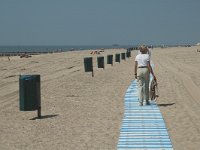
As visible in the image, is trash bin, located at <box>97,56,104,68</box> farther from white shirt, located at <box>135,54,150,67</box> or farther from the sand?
white shirt, located at <box>135,54,150,67</box>

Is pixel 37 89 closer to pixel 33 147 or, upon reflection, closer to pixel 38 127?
pixel 38 127

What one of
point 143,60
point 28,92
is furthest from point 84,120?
point 143,60

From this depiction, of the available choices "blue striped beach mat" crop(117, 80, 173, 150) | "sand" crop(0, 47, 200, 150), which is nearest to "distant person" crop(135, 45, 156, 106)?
"blue striped beach mat" crop(117, 80, 173, 150)

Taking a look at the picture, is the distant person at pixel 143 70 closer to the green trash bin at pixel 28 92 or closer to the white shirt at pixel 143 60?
the white shirt at pixel 143 60

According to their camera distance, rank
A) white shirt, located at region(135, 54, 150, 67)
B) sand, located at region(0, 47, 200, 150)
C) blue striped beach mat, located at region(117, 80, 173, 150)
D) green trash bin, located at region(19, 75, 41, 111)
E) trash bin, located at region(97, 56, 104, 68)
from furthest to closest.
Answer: trash bin, located at region(97, 56, 104, 68), white shirt, located at region(135, 54, 150, 67), green trash bin, located at region(19, 75, 41, 111), sand, located at region(0, 47, 200, 150), blue striped beach mat, located at region(117, 80, 173, 150)

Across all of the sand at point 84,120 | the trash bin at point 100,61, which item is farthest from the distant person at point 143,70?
the trash bin at point 100,61

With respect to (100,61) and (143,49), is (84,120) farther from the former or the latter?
(100,61)

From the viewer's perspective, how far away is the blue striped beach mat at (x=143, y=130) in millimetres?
7738

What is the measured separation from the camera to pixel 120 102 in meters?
13.3

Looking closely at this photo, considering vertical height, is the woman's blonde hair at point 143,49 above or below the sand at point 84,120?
above

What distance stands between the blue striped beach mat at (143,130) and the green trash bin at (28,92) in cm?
218

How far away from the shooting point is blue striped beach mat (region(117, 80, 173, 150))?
7.74 metres

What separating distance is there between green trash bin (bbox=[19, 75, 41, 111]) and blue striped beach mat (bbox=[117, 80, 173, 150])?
2.18m

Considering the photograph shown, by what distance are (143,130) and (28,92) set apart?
3026 mm
